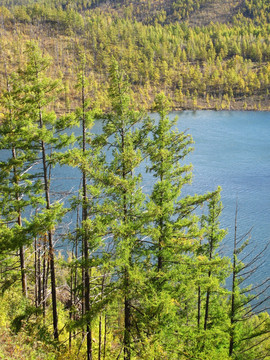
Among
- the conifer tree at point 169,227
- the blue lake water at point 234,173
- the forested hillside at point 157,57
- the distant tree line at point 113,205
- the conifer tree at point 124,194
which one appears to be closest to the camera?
the conifer tree at point 124,194

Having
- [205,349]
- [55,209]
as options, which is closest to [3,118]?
[55,209]

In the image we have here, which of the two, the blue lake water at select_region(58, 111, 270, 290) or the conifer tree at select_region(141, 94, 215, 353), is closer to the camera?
the conifer tree at select_region(141, 94, 215, 353)

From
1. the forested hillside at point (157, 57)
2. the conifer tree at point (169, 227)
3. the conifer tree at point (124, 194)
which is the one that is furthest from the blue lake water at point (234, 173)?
the forested hillside at point (157, 57)

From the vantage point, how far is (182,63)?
170500mm

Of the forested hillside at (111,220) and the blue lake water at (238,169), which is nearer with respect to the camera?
the forested hillside at (111,220)

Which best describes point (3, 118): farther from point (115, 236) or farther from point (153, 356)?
point (153, 356)

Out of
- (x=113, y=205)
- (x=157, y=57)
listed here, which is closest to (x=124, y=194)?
(x=113, y=205)

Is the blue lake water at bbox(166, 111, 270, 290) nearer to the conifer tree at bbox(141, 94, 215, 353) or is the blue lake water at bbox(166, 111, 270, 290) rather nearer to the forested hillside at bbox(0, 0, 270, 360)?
the conifer tree at bbox(141, 94, 215, 353)

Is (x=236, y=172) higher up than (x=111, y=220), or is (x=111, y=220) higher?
(x=111, y=220)

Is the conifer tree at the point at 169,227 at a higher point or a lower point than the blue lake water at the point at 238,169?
higher

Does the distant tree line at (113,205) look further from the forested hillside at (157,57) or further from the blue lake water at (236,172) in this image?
the forested hillside at (157,57)

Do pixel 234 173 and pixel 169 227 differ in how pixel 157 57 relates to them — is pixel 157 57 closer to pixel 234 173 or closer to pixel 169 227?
pixel 234 173

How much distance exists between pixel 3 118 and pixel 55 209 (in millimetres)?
4765

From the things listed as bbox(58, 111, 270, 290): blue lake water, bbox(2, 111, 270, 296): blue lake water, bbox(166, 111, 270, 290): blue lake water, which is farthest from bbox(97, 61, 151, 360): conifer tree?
bbox(166, 111, 270, 290): blue lake water
